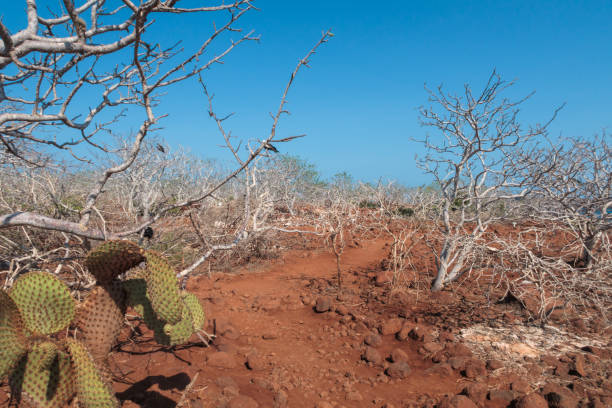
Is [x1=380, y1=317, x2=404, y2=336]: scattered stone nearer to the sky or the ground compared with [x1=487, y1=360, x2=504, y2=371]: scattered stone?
nearer to the sky

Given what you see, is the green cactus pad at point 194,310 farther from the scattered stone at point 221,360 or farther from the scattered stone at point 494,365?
the scattered stone at point 494,365

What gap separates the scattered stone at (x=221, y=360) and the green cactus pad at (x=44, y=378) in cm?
167

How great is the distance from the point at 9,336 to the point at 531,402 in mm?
3178

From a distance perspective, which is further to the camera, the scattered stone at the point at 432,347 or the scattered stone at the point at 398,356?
the scattered stone at the point at 432,347

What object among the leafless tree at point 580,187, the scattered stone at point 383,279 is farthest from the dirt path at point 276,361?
the leafless tree at point 580,187

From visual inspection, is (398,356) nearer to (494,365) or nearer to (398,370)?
(398,370)

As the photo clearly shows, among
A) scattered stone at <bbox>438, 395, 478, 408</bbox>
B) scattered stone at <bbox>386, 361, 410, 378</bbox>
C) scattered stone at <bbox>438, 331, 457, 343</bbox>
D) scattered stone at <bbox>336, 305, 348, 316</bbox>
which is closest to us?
scattered stone at <bbox>438, 395, 478, 408</bbox>

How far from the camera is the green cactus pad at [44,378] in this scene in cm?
156

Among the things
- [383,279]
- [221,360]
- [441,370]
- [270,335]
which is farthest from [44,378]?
[383,279]

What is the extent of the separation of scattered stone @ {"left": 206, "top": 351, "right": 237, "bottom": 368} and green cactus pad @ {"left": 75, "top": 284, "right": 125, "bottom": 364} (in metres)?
1.56

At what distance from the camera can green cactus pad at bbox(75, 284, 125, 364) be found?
1796 mm

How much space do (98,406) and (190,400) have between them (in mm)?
1093

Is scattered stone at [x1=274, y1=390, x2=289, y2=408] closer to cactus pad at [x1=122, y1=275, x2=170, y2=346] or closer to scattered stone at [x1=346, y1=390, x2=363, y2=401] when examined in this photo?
scattered stone at [x1=346, y1=390, x2=363, y2=401]

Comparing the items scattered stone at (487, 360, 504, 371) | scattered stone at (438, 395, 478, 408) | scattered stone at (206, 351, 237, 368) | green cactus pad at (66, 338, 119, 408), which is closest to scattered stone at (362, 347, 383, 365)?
scattered stone at (438, 395, 478, 408)
